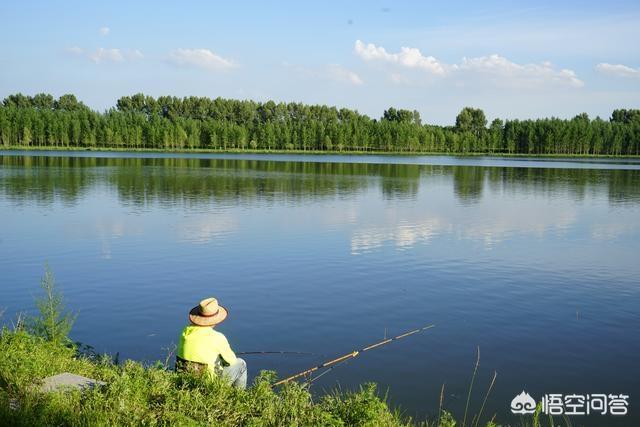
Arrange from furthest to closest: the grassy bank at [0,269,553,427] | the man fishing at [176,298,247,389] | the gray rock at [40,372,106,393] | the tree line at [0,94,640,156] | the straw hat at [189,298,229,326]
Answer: the tree line at [0,94,640,156], the straw hat at [189,298,229,326], the man fishing at [176,298,247,389], the gray rock at [40,372,106,393], the grassy bank at [0,269,553,427]

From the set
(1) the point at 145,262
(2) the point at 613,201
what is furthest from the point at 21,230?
(2) the point at 613,201

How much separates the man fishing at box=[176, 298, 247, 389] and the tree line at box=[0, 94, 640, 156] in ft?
427

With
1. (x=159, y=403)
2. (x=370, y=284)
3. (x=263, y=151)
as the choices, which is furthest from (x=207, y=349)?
(x=263, y=151)

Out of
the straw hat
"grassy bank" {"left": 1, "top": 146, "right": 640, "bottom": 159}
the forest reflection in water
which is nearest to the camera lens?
the straw hat

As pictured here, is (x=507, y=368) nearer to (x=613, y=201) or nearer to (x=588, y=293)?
(x=588, y=293)

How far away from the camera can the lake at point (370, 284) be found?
408 inches

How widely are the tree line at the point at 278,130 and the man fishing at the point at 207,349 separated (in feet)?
427

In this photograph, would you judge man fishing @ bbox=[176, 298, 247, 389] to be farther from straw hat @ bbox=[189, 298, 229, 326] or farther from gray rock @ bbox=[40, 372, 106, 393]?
gray rock @ bbox=[40, 372, 106, 393]

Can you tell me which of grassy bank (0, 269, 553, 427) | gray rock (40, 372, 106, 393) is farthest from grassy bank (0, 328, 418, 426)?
gray rock (40, 372, 106, 393)

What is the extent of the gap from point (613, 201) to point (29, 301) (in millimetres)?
34619

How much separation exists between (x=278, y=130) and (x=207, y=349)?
145 metres

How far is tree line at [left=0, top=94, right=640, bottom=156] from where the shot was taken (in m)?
130

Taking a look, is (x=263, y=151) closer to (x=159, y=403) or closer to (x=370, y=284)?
(x=370, y=284)

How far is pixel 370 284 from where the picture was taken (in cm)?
1586
